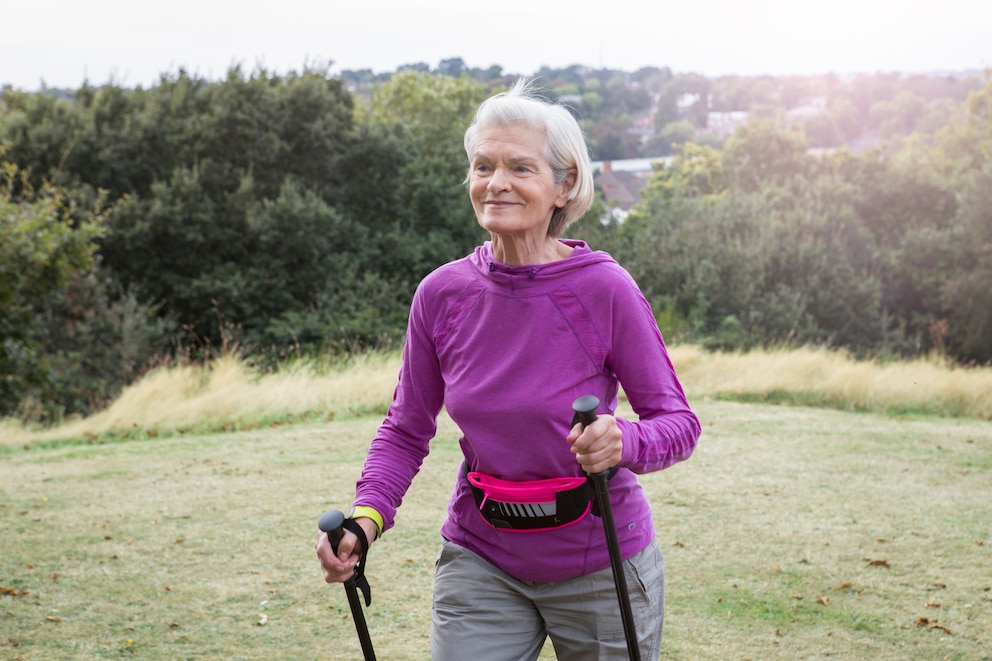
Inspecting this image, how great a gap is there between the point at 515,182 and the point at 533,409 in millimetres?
537

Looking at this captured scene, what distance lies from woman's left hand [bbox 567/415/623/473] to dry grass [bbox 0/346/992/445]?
28.3 feet

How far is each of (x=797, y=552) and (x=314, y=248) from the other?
749 inches

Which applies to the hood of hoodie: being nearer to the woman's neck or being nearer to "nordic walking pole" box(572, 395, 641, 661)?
the woman's neck

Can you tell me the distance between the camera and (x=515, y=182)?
7.71 ft

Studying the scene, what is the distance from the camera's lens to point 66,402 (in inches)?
610

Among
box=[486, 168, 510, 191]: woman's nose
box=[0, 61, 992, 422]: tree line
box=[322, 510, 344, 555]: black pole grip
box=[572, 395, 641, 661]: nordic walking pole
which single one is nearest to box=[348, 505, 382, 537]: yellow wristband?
box=[322, 510, 344, 555]: black pole grip

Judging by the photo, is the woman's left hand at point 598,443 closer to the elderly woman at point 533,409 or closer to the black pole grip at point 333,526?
the elderly woman at point 533,409

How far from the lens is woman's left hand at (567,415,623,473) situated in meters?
1.96

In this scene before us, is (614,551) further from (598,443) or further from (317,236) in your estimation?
(317,236)

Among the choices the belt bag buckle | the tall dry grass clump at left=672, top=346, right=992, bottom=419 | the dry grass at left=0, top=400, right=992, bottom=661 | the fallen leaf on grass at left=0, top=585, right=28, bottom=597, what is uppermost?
the belt bag buckle

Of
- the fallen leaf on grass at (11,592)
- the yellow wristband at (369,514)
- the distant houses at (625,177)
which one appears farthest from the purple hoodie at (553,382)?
the distant houses at (625,177)

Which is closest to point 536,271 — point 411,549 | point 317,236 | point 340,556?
point 340,556

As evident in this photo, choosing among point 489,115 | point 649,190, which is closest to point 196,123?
point 489,115

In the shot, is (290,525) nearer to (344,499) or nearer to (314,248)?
(344,499)
